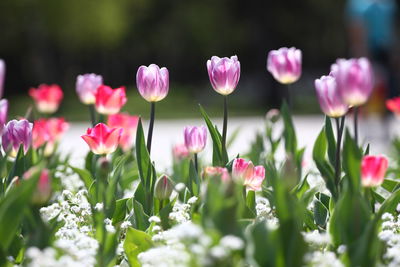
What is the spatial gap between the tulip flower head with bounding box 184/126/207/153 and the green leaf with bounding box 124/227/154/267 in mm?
528

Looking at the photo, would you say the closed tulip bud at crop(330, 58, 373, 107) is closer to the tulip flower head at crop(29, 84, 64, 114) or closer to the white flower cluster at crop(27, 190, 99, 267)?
the white flower cluster at crop(27, 190, 99, 267)

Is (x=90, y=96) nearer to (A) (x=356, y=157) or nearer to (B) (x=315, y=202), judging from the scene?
(B) (x=315, y=202)

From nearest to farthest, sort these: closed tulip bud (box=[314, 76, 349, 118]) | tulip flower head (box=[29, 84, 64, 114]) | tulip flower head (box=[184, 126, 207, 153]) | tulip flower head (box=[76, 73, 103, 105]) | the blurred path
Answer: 1. closed tulip bud (box=[314, 76, 349, 118])
2. tulip flower head (box=[184, 126, 207, 153])
3. tulip flower head (box=[76, 73, 103, 105])
4. tulip flower head (box=[29, 84, 64, 114])
5. the blurred path

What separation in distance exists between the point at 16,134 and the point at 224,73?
727 mm

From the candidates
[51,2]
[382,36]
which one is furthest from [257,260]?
[51,2]

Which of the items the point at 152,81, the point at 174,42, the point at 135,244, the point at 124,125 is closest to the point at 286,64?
the point at 152,81

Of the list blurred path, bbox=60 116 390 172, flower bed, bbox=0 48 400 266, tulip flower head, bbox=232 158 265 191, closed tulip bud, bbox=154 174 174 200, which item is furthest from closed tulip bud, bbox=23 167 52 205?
blurred path, bbox=60 116 390 172

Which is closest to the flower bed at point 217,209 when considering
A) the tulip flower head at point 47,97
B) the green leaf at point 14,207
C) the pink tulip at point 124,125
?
the green leaf at point 14,207

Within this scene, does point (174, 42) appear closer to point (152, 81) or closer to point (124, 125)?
point (124, 125)

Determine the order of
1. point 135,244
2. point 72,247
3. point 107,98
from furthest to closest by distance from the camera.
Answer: point 107,98
point 135,244
point 72,247

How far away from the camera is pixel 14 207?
5.86 ft

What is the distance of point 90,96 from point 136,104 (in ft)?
64.0

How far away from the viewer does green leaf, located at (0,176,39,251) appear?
1.73m

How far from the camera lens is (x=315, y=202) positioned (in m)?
2.41
